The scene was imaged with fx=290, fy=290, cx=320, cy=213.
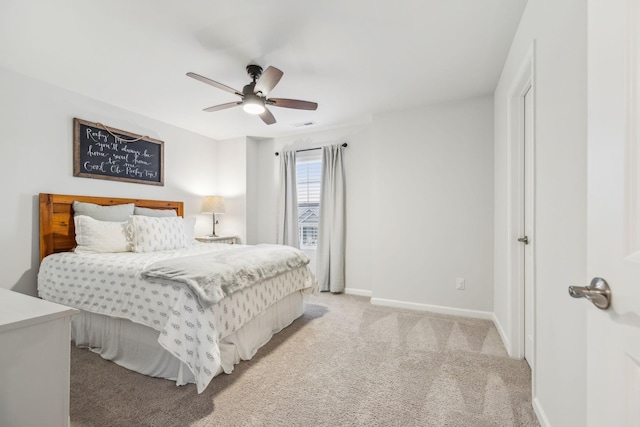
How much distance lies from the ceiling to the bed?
52.1 inches

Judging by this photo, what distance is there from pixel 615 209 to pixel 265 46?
7.53 feet

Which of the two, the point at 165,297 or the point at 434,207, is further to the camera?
the point at 434,207

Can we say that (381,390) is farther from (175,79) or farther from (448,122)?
(175,79)

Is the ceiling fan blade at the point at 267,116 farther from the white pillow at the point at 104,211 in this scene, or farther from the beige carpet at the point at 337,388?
the beige carpet at the point at 337,388

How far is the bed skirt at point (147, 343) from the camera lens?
1960 millimetres

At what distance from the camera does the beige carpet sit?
1.57 meters

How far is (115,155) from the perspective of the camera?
3354mm

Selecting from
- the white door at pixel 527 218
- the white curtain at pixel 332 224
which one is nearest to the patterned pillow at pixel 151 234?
the white curtain at pixel 332 224

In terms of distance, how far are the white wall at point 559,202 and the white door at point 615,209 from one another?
54 cm

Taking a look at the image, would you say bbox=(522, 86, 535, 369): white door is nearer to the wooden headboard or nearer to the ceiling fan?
the ceiling fan

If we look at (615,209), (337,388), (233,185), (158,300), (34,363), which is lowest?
(337,388)

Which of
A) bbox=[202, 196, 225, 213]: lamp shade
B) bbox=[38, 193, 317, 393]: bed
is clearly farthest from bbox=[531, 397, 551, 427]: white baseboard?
bbox=[202, 196, 225, 213]: lamp shade

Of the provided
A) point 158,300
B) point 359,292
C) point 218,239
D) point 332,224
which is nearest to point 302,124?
point 332,224

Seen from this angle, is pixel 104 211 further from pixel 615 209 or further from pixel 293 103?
pixel 615 209
